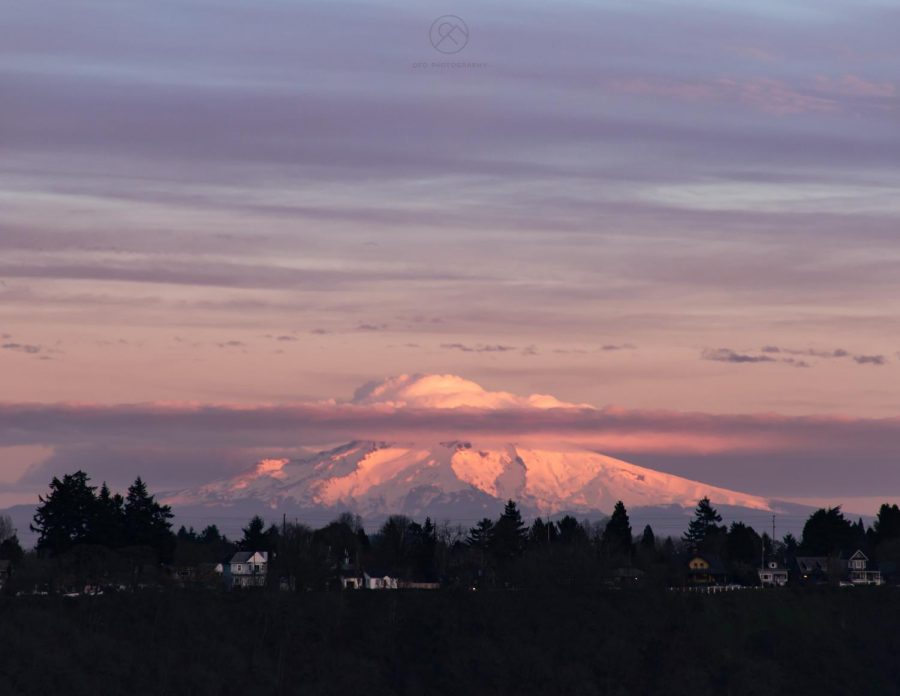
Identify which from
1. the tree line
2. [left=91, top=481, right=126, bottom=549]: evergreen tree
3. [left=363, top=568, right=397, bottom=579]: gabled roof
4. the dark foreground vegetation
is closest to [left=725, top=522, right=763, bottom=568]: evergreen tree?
the tree line

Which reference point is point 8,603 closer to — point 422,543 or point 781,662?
point 781,662

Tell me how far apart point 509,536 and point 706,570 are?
24847mm

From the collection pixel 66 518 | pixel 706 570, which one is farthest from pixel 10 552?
pixel 706 570

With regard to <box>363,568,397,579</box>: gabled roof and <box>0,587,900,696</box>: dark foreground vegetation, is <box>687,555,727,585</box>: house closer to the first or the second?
<box>363,568,397,579</box>: gabled roof

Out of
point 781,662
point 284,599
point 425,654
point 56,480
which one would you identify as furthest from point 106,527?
point 781,662

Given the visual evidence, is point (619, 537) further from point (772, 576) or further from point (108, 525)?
point (108, 525)

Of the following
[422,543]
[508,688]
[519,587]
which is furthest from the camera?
[422,543]

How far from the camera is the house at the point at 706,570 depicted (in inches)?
6959

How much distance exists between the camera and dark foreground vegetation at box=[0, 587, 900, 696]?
102 m

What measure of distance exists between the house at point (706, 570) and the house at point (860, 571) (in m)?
14.7

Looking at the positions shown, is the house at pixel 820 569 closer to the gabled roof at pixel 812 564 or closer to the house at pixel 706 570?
the gabled roof at pixel 812 564

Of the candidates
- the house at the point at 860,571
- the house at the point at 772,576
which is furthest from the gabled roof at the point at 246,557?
the house at the point at 860,571

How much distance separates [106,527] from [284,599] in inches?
1018

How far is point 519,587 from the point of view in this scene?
438ft
